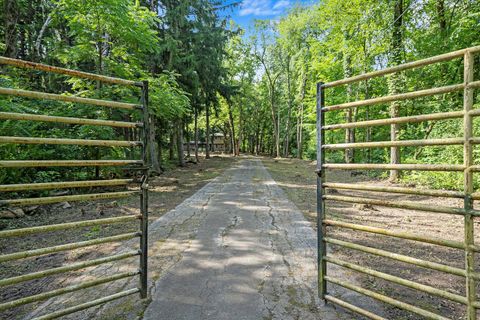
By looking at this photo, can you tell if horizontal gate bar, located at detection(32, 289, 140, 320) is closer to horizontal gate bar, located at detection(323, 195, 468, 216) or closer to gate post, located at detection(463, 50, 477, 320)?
horizontal gate bar, located at detection(323, 195, 468, 216)

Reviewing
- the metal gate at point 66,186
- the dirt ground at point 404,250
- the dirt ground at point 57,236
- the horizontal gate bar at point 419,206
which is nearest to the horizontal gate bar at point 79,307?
the metal gate at point 66,186

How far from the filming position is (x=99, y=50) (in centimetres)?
814

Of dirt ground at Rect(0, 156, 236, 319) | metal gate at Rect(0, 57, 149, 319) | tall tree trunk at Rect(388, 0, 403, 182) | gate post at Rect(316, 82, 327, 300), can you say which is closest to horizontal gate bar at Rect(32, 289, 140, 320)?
metal gate at Rect(0, 57, 149, 319)

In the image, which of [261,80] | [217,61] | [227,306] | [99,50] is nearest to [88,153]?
[99,50]

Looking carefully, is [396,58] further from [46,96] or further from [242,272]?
[46,96]

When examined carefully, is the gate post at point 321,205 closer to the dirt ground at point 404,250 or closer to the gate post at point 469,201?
the dirt ground at point 404,250

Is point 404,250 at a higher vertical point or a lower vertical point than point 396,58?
lower

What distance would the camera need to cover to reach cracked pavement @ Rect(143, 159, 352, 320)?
233cm

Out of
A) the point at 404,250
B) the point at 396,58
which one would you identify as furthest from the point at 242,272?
the point at 396,58

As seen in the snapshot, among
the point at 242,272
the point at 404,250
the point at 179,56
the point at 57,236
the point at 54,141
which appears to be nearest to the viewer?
the point at 54,141

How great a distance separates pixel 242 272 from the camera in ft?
10.1

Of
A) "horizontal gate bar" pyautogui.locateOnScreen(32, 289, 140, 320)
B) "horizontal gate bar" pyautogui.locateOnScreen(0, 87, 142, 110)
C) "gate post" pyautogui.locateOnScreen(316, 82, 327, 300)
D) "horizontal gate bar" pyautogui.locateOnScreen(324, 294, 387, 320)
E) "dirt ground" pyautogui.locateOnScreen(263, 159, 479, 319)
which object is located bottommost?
"dirt ground" pyautogui.locateOnScreen(263, 159, 479, 319)

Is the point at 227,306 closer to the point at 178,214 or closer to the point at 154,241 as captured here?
the point at 154,241

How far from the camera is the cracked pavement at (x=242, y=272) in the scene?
2.33 meters
